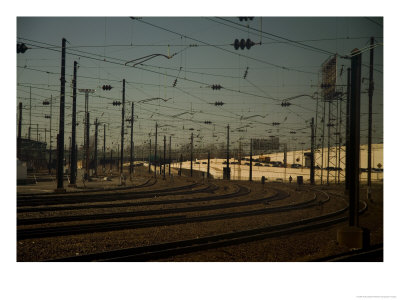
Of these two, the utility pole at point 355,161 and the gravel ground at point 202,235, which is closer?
the gravel ground at point 202,235

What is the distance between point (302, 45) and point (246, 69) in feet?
6.71

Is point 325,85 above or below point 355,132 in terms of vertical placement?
above

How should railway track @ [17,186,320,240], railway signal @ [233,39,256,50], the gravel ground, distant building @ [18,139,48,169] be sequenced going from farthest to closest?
distant building @ [18,139,48,169] → railway signal @ [233,39,256,50] → railway track @ [17,186,320,240] → the gravel ground

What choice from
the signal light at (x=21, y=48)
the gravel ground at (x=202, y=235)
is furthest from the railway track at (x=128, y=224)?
the signal light at (x=21, y=48)

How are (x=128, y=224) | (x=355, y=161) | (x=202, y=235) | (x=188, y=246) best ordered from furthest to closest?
(x=128, y=224), (x=202, y=235), (x=355, y=161), (x=188, y=246)

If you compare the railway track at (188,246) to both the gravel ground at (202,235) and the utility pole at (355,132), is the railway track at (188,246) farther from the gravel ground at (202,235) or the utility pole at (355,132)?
the utility pole at (355,132)

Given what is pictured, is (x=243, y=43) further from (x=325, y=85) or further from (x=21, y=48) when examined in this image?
(x=325, y=85)

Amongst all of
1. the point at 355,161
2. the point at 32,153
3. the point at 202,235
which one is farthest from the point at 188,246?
the point at 32,153

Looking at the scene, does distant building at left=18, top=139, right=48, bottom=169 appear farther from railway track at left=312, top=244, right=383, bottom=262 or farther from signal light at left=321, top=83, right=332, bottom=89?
railway track at left=312, top=244, right=383, bottom=262

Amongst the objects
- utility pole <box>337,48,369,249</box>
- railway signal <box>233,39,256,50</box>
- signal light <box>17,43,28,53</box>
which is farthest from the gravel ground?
railway signal <box>233,39,256,50</box>

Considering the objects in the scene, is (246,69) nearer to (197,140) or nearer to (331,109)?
(331,109)

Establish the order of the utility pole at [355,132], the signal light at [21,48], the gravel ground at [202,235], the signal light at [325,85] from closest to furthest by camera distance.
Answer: the gravel ground at [202,235], the utility pole at [355,132], the signal light at [21,48], the signal light at [325,85]
